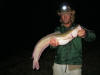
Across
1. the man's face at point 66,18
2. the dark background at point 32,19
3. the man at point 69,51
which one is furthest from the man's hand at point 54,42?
the dark background at point 32,19

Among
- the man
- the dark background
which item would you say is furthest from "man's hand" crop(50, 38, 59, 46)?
the dark background

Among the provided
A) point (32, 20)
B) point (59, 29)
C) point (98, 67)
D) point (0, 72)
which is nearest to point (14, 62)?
point (0, 72)

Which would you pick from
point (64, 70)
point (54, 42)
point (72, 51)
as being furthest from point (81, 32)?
point (64, 70)

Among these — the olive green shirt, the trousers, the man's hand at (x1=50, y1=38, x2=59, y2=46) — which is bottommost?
the trousers

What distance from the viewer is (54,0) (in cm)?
2391

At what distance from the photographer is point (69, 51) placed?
3641mm

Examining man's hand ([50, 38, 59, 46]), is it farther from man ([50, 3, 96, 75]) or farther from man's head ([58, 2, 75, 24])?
man's head ([58, 2, 75, 24])

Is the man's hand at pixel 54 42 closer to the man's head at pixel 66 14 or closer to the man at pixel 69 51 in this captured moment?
the man at pixel 69 51

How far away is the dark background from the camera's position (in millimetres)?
13119

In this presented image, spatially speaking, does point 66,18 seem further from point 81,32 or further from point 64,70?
point 64,70

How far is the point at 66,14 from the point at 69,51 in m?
0.70

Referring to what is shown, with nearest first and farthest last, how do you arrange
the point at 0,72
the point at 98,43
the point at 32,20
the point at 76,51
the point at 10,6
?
the point at 76,51, the point at 0,72, the point at 98,43, the point at 32,20, the point at 10,6

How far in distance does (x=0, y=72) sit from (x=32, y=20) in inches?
544

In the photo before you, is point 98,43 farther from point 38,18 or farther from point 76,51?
point 38,18
